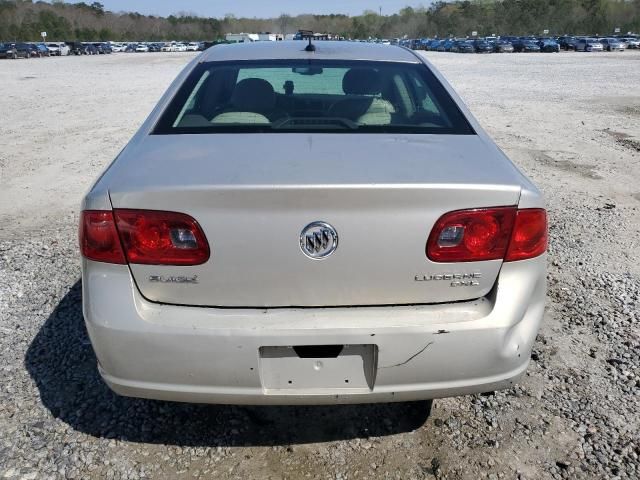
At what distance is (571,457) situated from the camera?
2.47 meters

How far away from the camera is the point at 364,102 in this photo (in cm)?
302

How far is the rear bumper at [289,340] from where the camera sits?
2.02 metres

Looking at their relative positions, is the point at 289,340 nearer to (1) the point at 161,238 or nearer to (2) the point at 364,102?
(1) the point at 161,238

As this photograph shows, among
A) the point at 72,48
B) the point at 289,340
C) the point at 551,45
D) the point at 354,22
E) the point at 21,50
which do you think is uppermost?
the point at 289,340

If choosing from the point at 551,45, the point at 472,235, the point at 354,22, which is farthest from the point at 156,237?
the point at 354,22

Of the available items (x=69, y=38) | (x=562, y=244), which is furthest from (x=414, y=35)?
(x=562, y=244)

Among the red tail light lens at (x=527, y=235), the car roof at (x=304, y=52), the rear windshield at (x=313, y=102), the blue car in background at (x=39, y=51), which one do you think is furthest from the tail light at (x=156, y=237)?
the blue car in background at (x=39, y=51)

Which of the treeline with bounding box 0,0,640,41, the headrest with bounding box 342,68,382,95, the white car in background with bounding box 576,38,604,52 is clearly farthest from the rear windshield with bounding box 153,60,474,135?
the treeline with bounding box 0,0,640,41

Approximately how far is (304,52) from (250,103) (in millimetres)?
629

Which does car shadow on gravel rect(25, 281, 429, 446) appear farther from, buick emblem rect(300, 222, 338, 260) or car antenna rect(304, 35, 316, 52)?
car antenna rect(304, 35, 316, 52)

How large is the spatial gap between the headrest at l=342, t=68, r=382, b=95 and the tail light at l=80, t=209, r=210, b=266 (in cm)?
173

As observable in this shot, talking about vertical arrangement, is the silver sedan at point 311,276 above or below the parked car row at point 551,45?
above

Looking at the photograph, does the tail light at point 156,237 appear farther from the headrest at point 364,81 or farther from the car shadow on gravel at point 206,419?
the headrest at point 364,81

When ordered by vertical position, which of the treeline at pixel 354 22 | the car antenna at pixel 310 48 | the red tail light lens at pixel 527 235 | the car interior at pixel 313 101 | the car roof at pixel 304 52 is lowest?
the treeline at pixel 354 22
